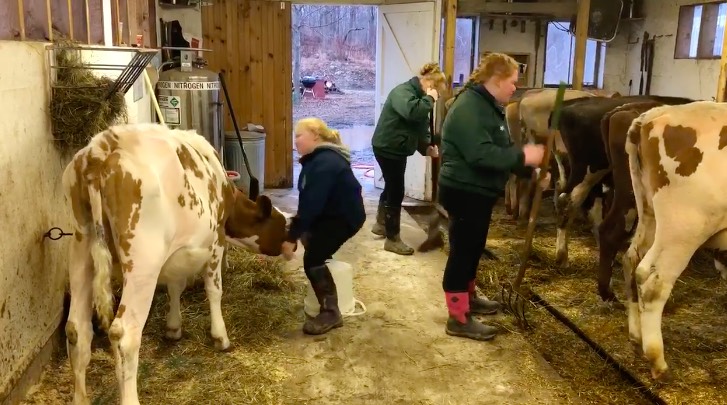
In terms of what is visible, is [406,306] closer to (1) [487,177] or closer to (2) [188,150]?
(1) [487,177]

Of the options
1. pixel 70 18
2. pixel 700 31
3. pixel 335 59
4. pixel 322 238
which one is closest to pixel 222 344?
pixel 322 238

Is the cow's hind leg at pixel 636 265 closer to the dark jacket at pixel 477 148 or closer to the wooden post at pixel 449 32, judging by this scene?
the dark jacket at pixel 477 148

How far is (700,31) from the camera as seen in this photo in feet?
24.8

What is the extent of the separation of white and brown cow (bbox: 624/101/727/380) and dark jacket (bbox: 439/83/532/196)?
2.13 ft

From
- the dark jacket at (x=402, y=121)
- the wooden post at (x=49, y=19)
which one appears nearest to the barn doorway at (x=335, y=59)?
the dark jacket at (x=402, y=121)

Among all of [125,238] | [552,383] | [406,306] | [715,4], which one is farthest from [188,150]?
[715,4]

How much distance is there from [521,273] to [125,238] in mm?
2477

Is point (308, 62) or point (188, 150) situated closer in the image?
point (188, 150)

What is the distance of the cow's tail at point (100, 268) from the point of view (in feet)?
8.62

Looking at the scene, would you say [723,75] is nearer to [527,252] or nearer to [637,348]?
[527,252]

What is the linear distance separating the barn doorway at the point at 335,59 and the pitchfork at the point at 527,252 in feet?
39.2

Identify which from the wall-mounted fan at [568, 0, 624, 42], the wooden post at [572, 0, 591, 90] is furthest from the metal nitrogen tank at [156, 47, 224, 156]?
the wall-mounted fan at [568, 0, 624, 42]

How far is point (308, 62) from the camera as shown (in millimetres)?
Result: 19672

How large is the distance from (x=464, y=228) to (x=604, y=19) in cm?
640
